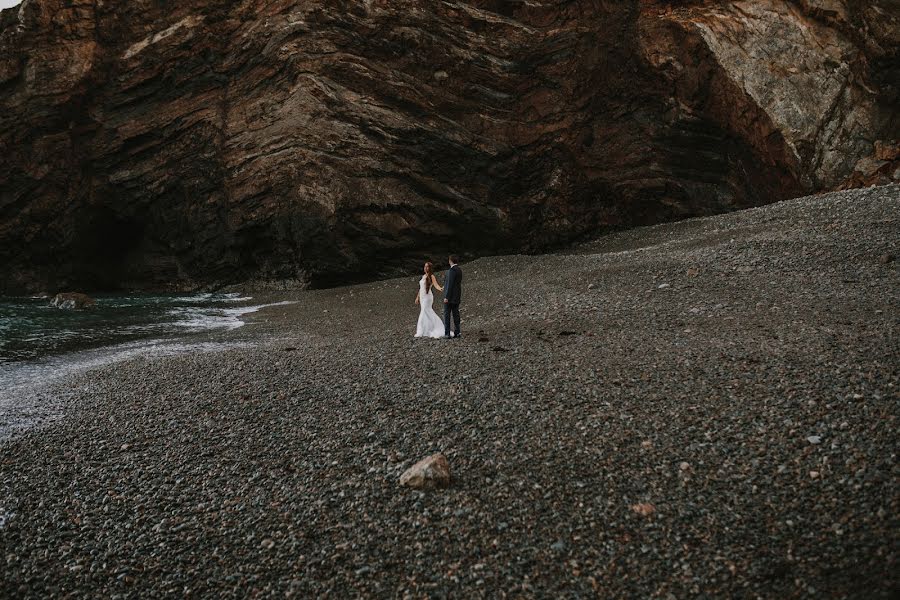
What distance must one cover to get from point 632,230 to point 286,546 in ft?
99.6

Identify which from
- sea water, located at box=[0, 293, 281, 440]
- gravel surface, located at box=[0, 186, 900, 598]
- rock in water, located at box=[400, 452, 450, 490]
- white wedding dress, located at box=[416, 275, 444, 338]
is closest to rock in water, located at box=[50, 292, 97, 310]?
sea water, located at box=[0, 293, 281, 440]

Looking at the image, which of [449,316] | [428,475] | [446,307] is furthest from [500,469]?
[446,307]

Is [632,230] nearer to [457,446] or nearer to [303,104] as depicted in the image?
[303,104]

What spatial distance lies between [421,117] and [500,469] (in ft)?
90.5

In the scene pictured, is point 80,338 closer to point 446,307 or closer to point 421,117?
point 446,307

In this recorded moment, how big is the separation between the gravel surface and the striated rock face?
786 inches

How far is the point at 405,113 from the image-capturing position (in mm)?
30188

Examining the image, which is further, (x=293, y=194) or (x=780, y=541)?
(x=293, y=194)

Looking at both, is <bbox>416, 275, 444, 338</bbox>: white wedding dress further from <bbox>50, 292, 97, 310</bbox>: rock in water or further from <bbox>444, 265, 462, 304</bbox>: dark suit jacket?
<bbox>50, 292, 97, 310</bbox>: rock in water

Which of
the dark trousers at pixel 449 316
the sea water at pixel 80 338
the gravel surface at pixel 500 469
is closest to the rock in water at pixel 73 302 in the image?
the sea water at pixel 80 338

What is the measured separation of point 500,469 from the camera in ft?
18.8

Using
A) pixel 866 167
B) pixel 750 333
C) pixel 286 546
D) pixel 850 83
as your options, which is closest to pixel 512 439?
pixel 286 546

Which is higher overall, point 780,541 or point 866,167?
point 866,167

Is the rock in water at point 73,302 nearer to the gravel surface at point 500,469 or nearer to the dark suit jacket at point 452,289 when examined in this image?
the gravel surface at point 500,469
